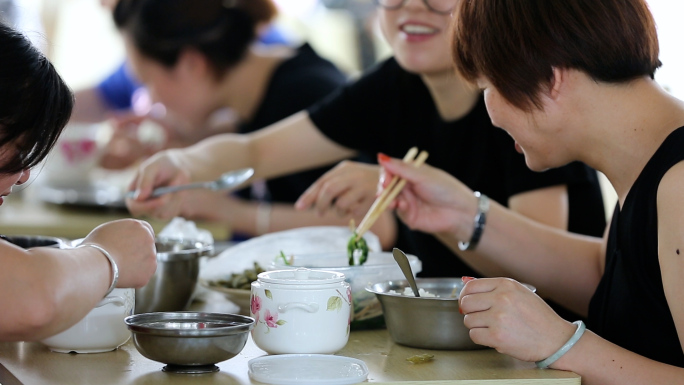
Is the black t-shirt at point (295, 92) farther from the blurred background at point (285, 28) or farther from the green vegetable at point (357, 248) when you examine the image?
the blurred background at point (285, 28)

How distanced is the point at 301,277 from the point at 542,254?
0.62 meters

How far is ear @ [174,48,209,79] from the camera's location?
2602mm

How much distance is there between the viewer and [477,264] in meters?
1.67

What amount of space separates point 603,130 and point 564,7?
19cm

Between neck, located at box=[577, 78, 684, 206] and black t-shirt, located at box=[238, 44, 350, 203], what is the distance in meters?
1.45

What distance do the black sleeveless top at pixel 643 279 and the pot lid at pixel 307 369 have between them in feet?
1.36

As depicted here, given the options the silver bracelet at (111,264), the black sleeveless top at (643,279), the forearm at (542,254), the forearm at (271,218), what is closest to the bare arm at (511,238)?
the forearm at (542,254)

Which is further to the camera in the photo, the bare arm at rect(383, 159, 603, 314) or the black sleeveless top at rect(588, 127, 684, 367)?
the bare arm at rect(383, 159, 603, 314)

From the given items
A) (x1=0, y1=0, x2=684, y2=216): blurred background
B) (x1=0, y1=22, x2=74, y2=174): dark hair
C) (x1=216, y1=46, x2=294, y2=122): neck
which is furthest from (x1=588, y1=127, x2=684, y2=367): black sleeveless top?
(x1=0, y1=0, x2=684, y2=216): blurred background

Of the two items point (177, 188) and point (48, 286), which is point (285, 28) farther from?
point (48, 286)

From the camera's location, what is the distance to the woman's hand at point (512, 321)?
108 centimetres

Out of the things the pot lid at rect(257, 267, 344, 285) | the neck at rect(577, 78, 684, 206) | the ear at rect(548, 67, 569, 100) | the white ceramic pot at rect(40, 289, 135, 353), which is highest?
the ear at rect(548, 67, 569, 100)

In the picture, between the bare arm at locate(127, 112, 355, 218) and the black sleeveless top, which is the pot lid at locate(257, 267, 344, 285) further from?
the bare arm at locate(127, 112, 355, 218)

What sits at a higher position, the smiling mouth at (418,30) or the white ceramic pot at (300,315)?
the smiling mouth at (418,30)
